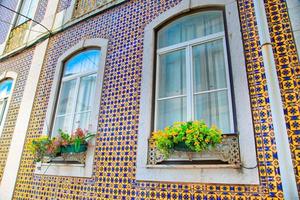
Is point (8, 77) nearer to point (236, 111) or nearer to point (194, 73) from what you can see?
point (194, 73)

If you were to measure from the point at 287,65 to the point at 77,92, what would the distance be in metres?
3.54

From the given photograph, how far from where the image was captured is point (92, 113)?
3965mm

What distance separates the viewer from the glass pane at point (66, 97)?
15.3ft

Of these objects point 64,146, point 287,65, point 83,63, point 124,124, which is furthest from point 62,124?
point 287,65

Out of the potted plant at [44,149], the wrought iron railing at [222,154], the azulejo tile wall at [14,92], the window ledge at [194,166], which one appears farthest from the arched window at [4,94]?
the wrought iron railing at [222,154]

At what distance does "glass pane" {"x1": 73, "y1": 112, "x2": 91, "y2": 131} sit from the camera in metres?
4.15

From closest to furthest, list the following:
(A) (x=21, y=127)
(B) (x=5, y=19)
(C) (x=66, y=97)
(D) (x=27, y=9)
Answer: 1. (C) (x=66, y=97)
2. (A) (x=21, y=127)
3. (D) (x=27, y=9)
4. (B) (x=5, y=19)

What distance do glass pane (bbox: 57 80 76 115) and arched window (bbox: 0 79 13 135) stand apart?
1972mm

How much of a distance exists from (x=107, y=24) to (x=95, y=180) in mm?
2914

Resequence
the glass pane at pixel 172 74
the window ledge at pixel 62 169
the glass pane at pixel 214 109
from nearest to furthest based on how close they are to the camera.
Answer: the glass pane at pixel 214 109
the glass pane at pixel 172 74
the window ledge at pixel 62 169

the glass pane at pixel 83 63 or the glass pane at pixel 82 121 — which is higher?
the glass pane at pixel 83 63

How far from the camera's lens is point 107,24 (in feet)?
15.3

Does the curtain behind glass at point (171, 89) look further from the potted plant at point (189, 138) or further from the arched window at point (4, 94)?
the arched window at point (4, 94)

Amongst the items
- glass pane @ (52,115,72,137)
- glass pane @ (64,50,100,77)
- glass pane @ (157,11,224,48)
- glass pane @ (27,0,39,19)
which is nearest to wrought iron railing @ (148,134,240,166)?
glass pane @ (157,11,224,48)
